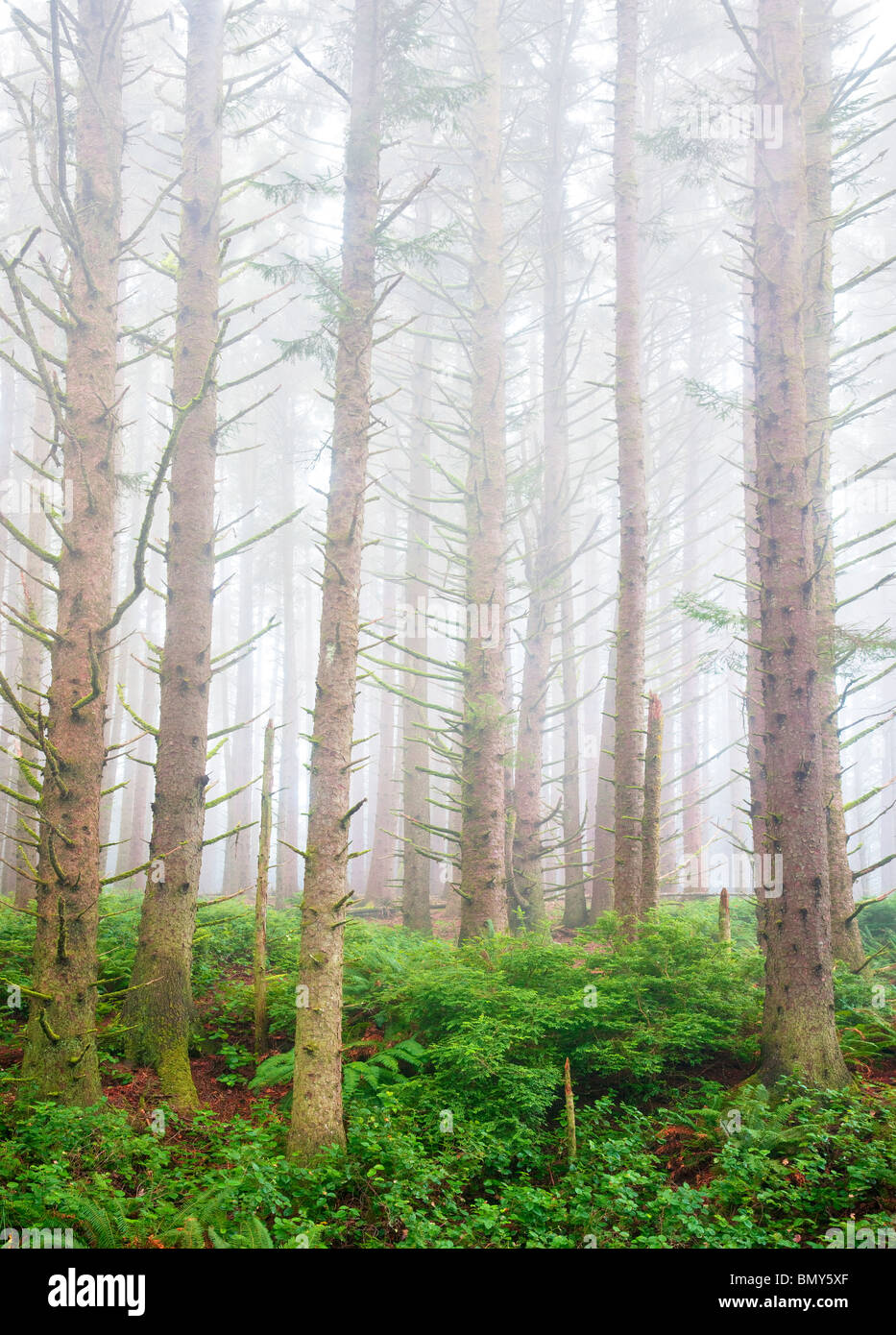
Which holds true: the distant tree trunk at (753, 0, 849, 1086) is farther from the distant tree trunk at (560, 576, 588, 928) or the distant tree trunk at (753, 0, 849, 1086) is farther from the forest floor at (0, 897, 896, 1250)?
the distant tree trunk at (560, 576, 588, 928)

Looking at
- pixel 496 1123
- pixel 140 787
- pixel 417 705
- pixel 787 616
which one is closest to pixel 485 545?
pixel 787 616

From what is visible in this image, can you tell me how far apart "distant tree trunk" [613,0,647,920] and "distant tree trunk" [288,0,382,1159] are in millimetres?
4339

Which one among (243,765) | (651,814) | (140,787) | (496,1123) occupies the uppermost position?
(243,765)

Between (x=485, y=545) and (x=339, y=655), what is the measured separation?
16.8ft

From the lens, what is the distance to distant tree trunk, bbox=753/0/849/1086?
6.28 m

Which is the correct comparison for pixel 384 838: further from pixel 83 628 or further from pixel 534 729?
pixel 83 628

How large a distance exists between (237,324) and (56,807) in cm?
2189

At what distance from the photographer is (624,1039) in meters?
6.87

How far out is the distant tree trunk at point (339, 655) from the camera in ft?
19.0

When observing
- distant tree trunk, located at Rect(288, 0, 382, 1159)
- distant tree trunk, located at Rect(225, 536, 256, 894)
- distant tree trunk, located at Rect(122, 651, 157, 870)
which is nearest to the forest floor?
distant tree trunk, located at Rect(288, 0, 382, 1159)

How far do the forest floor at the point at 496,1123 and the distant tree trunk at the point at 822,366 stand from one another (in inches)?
80.4

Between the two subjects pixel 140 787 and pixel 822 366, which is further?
pixel 140 787

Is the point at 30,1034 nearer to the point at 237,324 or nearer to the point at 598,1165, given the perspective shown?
the point at 598,1165

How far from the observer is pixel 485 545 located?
11102mm
